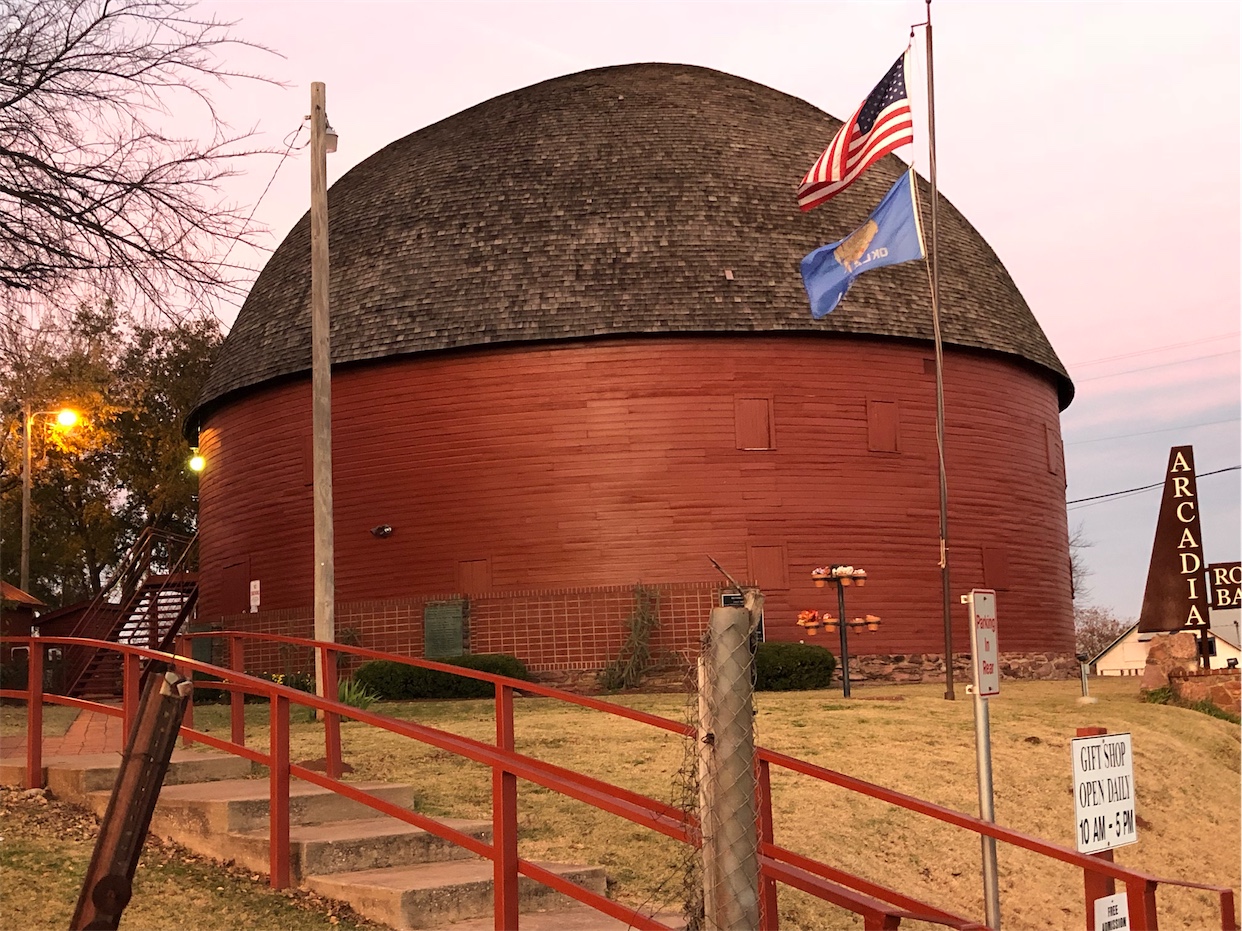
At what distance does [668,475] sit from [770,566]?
2281 mm

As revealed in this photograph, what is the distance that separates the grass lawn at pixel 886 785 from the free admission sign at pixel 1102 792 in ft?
7.30

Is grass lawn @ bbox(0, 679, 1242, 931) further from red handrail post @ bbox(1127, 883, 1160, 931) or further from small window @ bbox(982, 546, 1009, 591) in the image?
small window @ bbox(982, 546, 1009, 591)

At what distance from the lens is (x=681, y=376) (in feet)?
80.4

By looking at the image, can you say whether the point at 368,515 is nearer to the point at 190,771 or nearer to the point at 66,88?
the point at 66,88

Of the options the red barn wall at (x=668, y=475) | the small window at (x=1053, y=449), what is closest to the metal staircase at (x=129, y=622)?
the red barn wall at (x=668, y=475)

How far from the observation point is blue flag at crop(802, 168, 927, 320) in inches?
693

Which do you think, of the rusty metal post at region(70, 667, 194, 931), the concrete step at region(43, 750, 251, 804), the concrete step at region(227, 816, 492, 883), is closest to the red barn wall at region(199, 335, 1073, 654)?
the concrete step at region(43, 750, 251, 804)

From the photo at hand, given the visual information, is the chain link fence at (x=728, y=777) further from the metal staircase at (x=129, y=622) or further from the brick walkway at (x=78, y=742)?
the metal staircase at (x=129, y=622)

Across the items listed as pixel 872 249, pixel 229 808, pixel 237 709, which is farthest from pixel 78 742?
pixel 872 249

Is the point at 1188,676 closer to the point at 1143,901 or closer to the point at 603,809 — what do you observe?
the point at 1143,901

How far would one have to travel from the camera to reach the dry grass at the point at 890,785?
34.1ft

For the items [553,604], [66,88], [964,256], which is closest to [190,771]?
[66,88]

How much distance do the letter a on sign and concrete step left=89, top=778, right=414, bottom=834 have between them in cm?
1555

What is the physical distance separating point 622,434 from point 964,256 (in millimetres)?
8615
